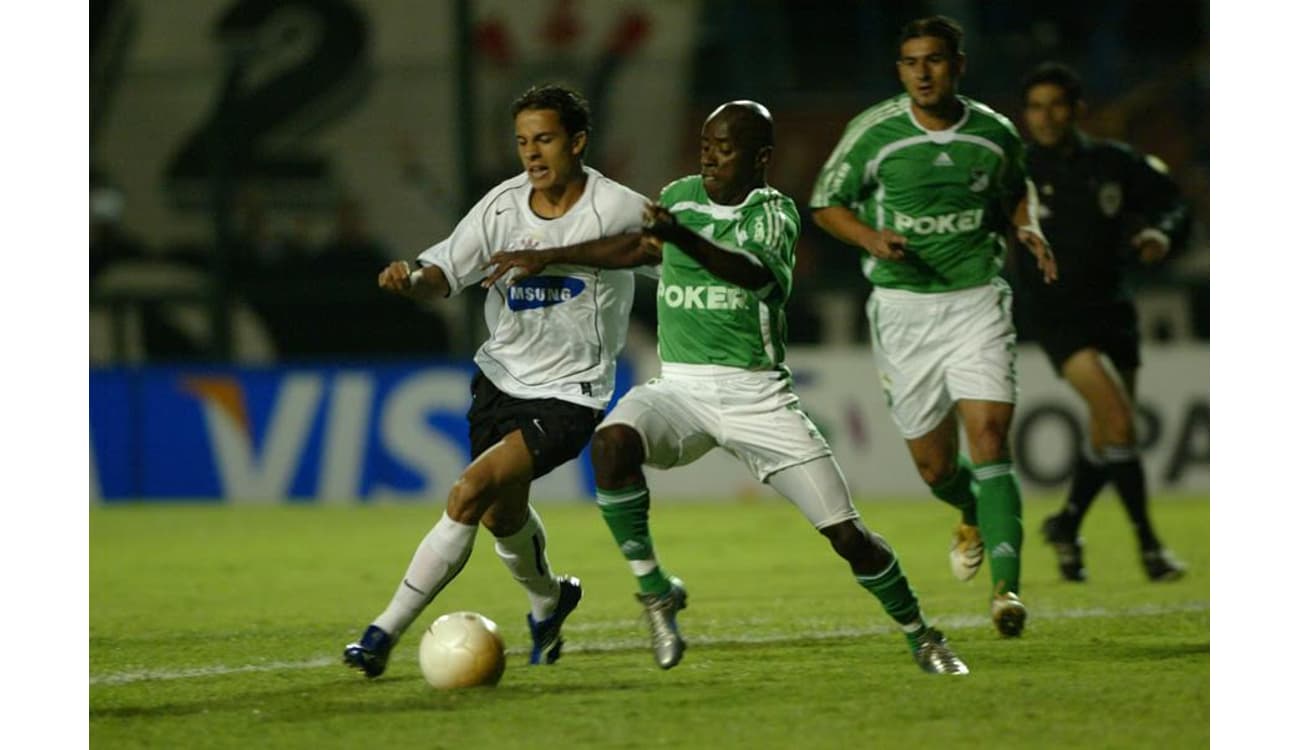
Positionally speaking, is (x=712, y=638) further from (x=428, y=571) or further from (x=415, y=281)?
(x=415, y=281)

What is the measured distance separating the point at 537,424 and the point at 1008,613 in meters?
1.67

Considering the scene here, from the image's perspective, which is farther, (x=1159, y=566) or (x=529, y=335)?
(x=1159, y=566)

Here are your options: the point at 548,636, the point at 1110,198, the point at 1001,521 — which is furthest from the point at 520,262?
the point at 1110,198

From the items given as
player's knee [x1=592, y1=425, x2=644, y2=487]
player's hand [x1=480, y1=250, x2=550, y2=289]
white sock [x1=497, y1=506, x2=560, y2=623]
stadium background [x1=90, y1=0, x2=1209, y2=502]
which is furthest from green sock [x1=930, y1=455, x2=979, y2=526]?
stadium background [x1=90, y1=0, x2=1209, y2=502]

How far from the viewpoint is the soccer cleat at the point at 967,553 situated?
729cm

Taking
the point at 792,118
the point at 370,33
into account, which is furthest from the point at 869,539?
the point at 370,33

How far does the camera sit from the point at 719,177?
225 inches

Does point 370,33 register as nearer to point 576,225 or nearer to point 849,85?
point 849,85

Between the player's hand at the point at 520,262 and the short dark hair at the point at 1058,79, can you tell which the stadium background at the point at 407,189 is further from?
the player's hand at the point at 520,262

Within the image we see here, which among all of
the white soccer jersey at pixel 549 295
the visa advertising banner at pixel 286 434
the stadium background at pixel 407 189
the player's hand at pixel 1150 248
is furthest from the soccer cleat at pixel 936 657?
the visa advertising banner at pixel 286 434

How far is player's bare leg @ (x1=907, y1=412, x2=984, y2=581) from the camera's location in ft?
23.1

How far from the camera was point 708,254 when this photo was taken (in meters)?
5.44

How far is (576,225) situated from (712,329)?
0.51 meters

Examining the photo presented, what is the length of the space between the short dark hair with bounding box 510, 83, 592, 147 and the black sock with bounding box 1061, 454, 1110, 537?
3482 mm
